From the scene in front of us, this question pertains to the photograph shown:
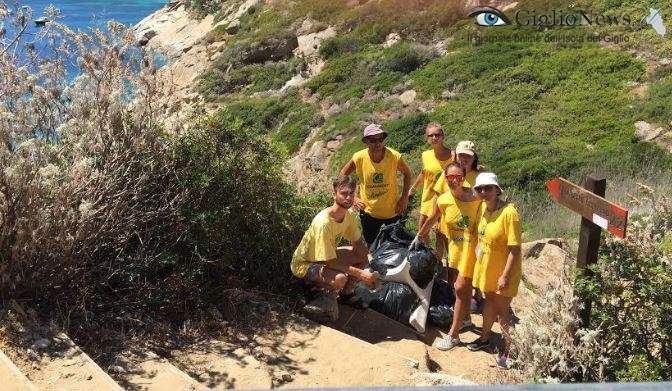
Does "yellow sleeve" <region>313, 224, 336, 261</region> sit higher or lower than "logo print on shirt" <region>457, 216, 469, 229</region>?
lower

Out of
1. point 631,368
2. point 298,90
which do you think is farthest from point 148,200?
point 298,90

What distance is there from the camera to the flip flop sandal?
542 centimetres

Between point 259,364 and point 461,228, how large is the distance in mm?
1714

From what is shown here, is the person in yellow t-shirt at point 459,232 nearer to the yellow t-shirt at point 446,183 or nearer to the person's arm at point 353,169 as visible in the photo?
the yellow t-shirt at point 446,183

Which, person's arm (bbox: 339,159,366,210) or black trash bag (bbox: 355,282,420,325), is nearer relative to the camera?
black trash bag (bbox: 355,282,420,325)

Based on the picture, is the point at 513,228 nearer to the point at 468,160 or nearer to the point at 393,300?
the point at 468,160

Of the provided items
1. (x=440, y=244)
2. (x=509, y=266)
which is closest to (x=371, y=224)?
(x=440, y=244)

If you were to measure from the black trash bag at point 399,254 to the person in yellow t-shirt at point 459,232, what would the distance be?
290 millimetres

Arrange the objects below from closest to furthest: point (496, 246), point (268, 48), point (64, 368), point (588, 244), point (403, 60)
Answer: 1. point (64, 368)
2. point (588, 244)
3. point (496, 246)
4. point (403, 60)
5. point (268, 48)

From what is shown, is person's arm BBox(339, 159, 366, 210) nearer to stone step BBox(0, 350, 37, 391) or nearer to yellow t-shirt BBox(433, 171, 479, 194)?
yellow t-shirt BBox(433, 171, 479, 194)

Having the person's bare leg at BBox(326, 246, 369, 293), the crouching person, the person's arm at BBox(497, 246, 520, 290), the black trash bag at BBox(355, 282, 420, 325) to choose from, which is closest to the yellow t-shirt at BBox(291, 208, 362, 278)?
the crouching person

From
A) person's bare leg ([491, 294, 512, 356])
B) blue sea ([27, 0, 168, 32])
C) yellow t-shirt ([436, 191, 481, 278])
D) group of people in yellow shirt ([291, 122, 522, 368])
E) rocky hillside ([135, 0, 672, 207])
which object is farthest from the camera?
blue sea ([27, 0, 168, 32])

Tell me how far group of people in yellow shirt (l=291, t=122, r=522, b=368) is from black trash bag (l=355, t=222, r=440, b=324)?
113mm

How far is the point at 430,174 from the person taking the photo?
5773 mm
